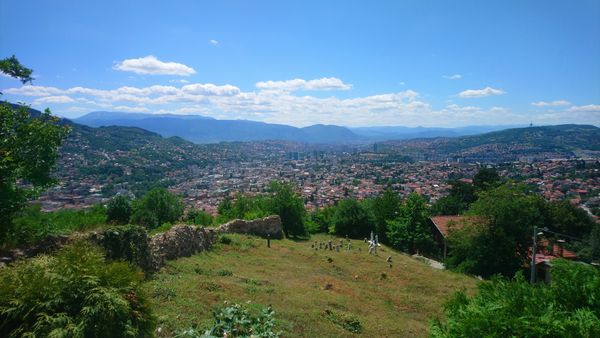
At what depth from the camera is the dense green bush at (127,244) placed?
10148 millimetres

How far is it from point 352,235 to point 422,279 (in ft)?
59.2

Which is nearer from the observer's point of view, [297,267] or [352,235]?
[297,267]

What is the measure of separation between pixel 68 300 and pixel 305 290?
8790 mm

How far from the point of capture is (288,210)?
3406cm

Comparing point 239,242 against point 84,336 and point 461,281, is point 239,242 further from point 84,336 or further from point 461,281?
point 84,336

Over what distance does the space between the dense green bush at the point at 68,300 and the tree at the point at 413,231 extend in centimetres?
2988

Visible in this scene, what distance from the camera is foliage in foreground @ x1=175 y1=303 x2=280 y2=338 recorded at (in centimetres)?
678

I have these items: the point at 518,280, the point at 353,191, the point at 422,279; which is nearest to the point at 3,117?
the point at 518,280

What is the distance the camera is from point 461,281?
733 inches

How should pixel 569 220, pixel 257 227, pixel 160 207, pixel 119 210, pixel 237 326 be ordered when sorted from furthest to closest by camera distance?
pixel 569 220 → pixel 160 207 → pixel 119 210 → pixel 257 227 → pixel 237 326

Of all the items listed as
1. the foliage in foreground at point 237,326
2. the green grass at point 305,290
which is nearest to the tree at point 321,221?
the green grass at point 305,290

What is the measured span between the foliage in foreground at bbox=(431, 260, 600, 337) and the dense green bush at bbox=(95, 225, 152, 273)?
27.6ft

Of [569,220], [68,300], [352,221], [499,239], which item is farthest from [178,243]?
[569,220]

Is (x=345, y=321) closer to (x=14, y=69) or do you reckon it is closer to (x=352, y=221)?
(x=14, y=69)
